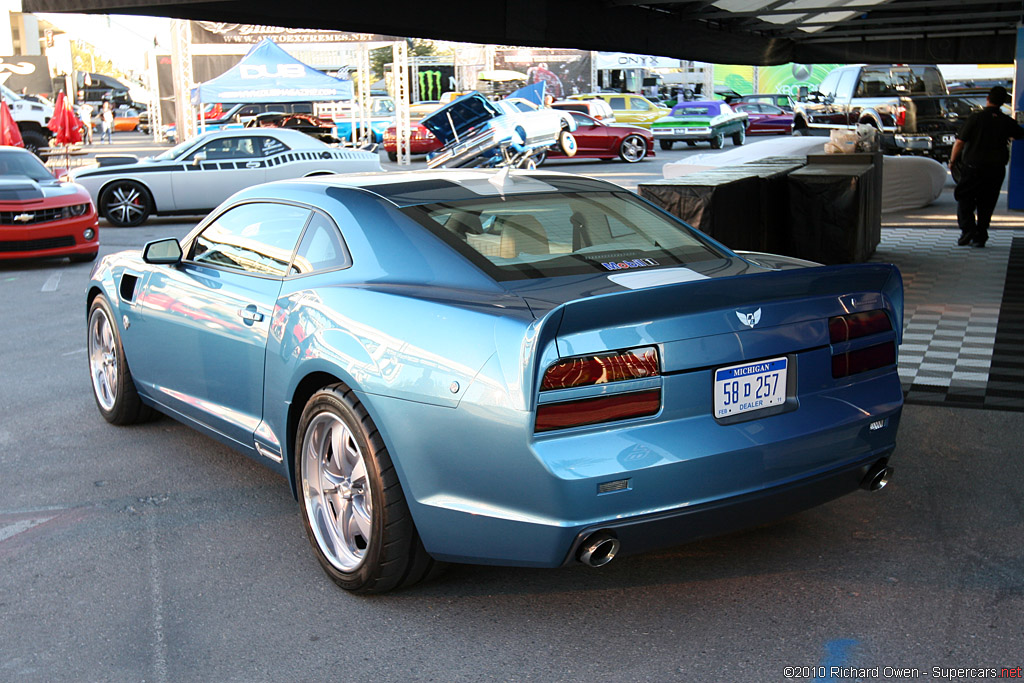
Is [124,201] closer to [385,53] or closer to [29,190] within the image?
[29,190]

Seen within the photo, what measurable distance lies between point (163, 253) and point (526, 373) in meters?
2.65

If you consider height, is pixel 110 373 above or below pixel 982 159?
below

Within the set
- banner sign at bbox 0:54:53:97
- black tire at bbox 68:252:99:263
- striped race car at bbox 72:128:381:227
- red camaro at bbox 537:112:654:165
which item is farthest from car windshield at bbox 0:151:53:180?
banner sign at bbox 0:54:53:97

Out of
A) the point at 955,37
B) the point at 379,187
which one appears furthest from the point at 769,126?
the point at 379,187

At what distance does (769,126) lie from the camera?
127 feet

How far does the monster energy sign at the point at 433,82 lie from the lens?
6356 cm

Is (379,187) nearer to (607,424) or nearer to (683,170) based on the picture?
(607,424)

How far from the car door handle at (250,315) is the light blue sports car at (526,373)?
0.05 ft

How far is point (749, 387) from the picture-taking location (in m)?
3.40

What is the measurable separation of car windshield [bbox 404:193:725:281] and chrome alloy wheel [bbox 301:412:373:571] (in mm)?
794

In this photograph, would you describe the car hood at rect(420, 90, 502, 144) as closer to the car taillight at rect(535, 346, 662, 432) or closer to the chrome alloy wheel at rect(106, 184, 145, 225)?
the chrome alloy wheel at rect(106, 184, 145, 225)

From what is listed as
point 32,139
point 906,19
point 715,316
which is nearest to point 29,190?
point 906,19

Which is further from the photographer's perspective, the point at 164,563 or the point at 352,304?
the point at 164,563

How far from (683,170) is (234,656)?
1182 cm
